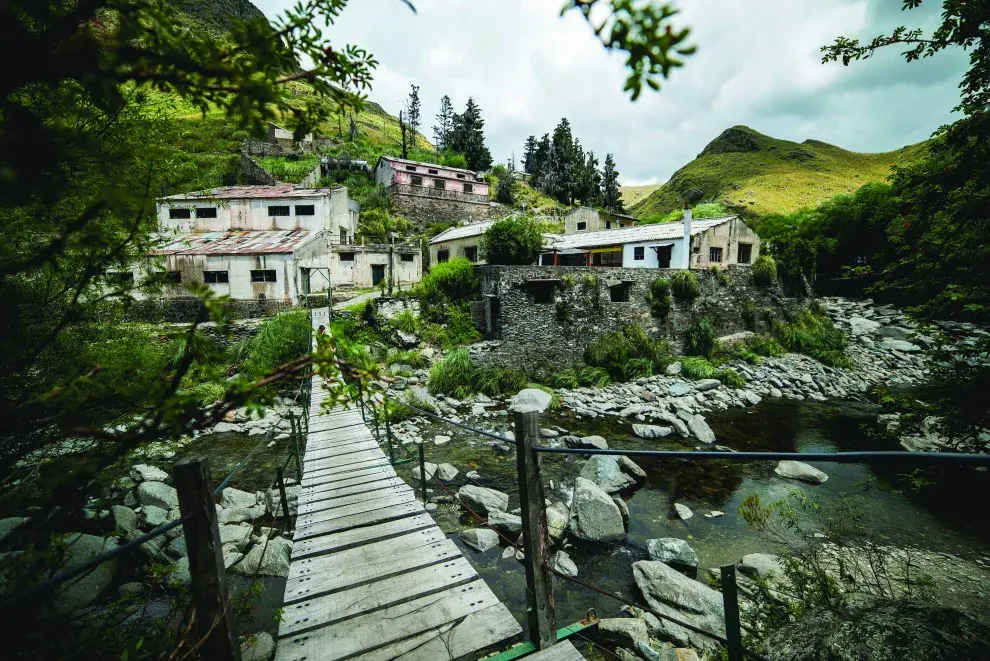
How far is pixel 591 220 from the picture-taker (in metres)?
31.0

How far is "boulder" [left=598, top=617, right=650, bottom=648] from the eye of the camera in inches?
157

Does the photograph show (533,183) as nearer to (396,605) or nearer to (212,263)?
(212,263)

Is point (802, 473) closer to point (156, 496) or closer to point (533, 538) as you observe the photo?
point (533, 538)

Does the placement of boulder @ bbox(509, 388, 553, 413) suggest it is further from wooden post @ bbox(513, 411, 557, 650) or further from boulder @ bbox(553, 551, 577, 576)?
wooden post @ bbox(513, 411, 557, 650)

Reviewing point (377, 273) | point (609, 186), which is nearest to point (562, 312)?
point (377, 273)

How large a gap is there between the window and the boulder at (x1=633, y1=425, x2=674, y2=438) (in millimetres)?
16985

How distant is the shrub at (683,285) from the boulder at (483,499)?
14304mm

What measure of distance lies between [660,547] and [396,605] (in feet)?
13.8

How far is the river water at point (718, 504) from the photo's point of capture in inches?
201

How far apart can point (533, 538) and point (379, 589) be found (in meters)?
1.45

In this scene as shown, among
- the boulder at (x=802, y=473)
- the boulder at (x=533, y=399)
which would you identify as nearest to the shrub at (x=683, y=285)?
the boulder at (x=533, y=399)

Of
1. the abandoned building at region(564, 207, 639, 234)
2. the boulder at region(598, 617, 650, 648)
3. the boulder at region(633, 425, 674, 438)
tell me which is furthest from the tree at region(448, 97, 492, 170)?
the boulder at region(598, 617, 650, 648)

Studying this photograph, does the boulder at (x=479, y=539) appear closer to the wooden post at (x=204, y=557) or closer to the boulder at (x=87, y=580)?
the boulder at (x=87, y=580)

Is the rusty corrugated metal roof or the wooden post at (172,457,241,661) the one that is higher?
the rusty corrugated metal roof
